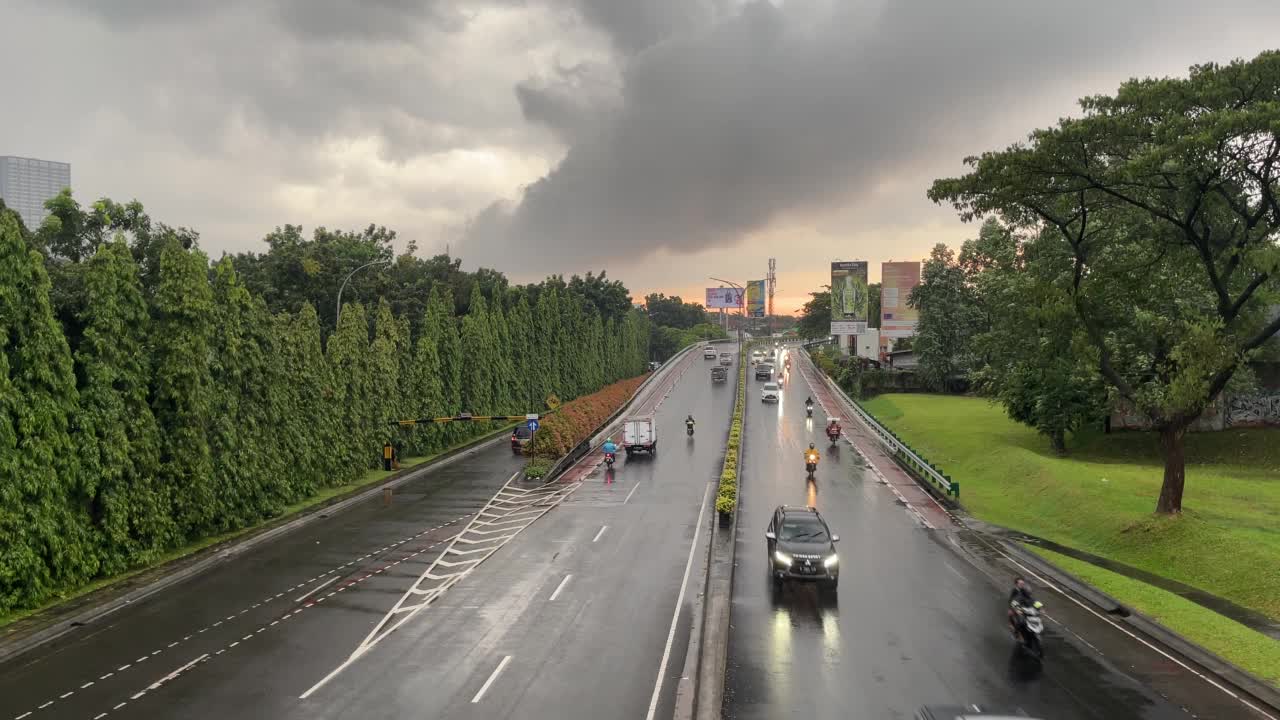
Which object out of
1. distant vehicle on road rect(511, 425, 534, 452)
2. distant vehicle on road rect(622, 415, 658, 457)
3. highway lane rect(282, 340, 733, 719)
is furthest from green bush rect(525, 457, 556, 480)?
highway lane rect(282, 340, 733, 719)

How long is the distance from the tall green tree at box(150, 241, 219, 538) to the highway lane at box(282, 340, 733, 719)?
10742mm

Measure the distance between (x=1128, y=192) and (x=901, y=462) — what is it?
761 inches

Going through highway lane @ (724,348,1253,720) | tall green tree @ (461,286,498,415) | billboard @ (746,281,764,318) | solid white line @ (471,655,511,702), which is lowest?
solid white line @ (471,655,511,702)

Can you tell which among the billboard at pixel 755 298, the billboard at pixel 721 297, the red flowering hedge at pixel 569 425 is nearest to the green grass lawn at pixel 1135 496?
the red flowering hedge at pixel 569 425

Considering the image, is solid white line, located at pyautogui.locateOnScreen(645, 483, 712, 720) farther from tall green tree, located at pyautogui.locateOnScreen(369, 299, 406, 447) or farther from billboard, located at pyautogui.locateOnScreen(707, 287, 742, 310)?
billboard, located at pyautogui.locateOnScreen(707, 287, 742, 310)

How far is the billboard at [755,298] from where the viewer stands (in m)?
161

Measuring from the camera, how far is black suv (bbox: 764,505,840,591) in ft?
69.4

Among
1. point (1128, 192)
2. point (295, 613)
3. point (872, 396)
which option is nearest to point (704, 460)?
point (1128, 192)

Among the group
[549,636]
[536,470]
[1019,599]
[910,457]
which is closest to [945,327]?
[910,457]

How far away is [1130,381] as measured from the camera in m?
39.9

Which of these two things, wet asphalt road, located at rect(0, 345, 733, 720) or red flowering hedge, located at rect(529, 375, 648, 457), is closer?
wet asphalt road, located at rect(0, 345, 733, 720)

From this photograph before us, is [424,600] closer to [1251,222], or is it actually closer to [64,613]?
[64,613]

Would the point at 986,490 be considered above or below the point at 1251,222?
below

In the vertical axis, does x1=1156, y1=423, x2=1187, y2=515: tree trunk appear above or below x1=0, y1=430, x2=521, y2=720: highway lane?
above
